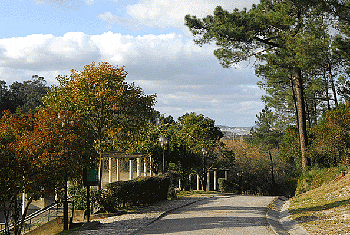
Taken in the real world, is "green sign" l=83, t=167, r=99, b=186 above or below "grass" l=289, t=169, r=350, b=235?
above

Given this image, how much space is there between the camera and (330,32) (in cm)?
1772

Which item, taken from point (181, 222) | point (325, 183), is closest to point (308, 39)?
point (325, 183)

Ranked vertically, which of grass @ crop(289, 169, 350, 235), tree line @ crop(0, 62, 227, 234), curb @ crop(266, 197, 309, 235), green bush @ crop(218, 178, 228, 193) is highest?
tree line @ crop(0, 62, 227, 234)

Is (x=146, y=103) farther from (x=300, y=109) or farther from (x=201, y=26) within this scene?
(x=300, y=109)

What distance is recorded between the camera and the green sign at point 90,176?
1127cm

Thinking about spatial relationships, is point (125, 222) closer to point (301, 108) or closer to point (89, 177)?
point (89, 177)

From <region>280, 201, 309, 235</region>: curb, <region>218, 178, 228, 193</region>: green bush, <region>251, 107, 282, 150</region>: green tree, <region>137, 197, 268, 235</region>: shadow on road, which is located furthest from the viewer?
<region>251, 107, 282, 150</region>: green tree

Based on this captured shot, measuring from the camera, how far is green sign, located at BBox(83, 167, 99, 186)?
37.0ft

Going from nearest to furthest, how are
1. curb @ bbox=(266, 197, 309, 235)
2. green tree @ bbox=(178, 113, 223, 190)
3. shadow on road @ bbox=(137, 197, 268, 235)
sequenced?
curb @ bbox=(266, 197, 309, 235), shadow on road @ bbox=(137, 197, 268, 235), green tree @ bbox=(178, 113, 223, 190)

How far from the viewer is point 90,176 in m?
11.4

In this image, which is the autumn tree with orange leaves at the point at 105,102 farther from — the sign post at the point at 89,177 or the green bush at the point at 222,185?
the green bush at the point at 222,185

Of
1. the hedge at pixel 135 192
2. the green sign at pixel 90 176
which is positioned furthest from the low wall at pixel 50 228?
the green sign at pixel 90 176

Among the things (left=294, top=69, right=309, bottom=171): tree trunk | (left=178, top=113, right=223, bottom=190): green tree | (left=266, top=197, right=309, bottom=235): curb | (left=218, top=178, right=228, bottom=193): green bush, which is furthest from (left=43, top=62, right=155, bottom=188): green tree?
(left=218, top=178, right=228, bottom=193): green bush

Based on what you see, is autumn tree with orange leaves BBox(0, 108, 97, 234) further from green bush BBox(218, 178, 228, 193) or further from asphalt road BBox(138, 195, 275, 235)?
green bush BBox(218, 178, 228, 193)
